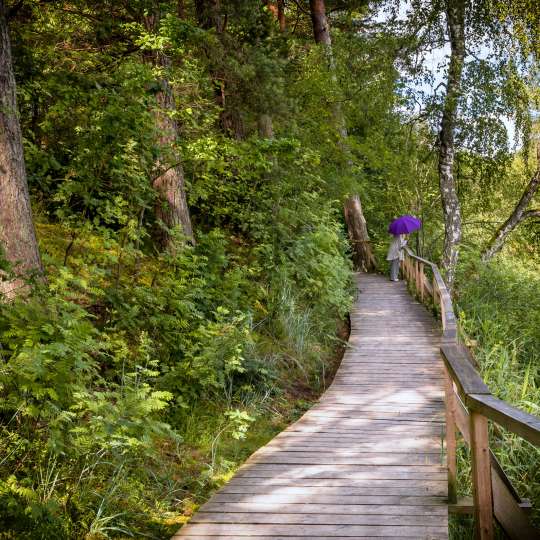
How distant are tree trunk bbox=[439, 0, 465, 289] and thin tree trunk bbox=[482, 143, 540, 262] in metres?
3.36

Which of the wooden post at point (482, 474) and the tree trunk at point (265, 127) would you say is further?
the tree trunk at point (265, 127)

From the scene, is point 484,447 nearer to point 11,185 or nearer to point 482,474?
point 482,474

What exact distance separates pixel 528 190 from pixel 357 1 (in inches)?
314

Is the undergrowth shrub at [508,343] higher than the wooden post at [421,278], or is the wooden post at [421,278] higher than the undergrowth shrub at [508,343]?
the wooden post at [421,278]

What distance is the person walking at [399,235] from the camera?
16234 mm

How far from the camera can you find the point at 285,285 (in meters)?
10.3

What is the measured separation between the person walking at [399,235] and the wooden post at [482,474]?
12856 mm

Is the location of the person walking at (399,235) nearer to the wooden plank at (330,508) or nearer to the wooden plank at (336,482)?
the wooden plank at (336,482)

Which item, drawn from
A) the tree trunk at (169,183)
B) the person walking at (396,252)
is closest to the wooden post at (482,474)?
the tree trunk at (169,183)

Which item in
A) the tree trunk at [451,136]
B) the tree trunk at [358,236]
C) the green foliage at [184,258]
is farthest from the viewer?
the tree trunk at [358,236]

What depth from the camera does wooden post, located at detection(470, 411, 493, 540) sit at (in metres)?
3.55

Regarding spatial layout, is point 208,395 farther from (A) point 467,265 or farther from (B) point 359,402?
(A) point 467,265

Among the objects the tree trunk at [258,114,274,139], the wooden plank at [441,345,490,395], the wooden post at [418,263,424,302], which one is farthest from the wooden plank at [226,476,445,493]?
the wooden post at [418,263,424,302]

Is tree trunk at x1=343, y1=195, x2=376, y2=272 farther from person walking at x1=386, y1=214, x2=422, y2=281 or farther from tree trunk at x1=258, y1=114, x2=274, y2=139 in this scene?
tree trunk at x1=258, y1=114, x2=274, y2=139
